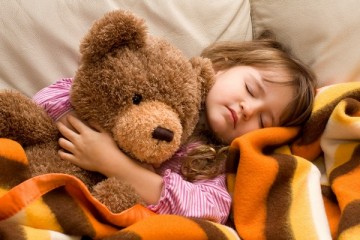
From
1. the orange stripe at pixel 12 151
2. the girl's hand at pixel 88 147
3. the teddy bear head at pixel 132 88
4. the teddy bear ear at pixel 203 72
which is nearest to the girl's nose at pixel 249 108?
the teddy bear ear at pixel 203 72

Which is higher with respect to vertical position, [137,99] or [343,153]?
[137,99]

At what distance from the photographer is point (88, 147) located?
3.10 ft

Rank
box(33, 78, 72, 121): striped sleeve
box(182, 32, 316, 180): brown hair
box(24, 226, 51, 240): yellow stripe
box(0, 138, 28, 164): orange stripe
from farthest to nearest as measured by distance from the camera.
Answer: box(182, 32, 316, 180): brown hair < box(33, 78, 72, 121): striped sleeve < box(0, 138, 28, 164): orange stripe < box(24, 226, 51, 240): yellow stripe

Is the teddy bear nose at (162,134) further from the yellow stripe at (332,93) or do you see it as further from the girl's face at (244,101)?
the yellow stripe at (332,93)

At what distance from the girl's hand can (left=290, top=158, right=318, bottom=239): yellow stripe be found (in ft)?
1.19

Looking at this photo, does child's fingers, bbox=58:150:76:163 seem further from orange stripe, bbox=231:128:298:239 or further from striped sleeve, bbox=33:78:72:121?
orange stripe, bbox=231:128:298:239

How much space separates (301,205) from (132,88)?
0.41 metres

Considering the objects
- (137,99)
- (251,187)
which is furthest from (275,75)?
(137,99)

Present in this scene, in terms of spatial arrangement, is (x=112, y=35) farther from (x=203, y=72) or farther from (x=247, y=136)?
(x=247, y=136)

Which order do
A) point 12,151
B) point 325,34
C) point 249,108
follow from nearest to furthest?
point 12,151, point 249,108, point 325,34

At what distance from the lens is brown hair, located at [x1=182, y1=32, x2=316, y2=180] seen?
1.08m

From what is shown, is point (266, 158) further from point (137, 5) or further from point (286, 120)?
point (137, 5)

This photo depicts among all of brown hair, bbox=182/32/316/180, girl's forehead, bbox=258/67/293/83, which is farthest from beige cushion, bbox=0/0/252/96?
girl's forehead, bbox=258/67/293/83

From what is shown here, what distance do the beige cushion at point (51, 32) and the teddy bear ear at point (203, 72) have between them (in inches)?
9.5
